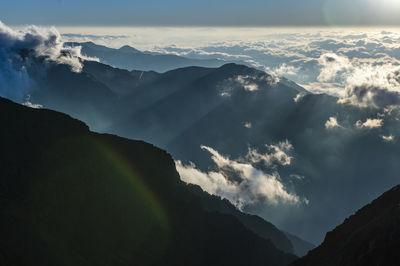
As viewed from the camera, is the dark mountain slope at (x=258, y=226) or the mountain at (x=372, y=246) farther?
the dark mountain slope at (x=258, y=226)

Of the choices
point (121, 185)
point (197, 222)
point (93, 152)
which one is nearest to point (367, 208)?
point (197, 222)

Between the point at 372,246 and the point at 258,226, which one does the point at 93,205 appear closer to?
the point at 372,246

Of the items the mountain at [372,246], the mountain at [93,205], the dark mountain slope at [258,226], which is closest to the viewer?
the mountain at [372,246]

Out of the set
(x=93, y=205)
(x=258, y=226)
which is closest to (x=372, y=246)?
(x=93, y=205)

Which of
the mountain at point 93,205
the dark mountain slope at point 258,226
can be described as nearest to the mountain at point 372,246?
the mountain at point 93,205

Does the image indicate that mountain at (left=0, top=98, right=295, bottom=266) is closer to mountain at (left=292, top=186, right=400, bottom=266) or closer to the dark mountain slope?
the dark mountain slope

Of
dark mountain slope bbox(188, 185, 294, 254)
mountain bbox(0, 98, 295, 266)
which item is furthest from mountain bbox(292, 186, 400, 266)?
dark mountain slope bbox(188, 185, 294, 254)

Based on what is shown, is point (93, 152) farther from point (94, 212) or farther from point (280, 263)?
point (280, 263)

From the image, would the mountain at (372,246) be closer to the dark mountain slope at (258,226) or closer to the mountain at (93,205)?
the mountain at (93,205)
